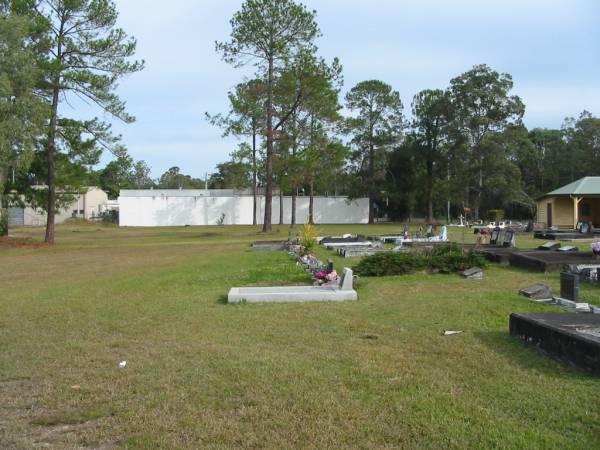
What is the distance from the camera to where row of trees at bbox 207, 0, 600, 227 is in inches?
1391

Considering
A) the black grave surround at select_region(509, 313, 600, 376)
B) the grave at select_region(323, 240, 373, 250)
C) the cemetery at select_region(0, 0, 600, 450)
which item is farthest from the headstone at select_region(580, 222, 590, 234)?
the black grave surround at select_region(509, 313, 600, 376)

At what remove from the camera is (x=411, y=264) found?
12805 mm

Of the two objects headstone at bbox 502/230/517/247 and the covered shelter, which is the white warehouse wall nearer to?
Result: the covered shelter

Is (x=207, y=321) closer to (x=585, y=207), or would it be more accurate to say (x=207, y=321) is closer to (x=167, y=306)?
(x=167, y=306)

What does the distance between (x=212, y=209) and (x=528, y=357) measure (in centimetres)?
5977

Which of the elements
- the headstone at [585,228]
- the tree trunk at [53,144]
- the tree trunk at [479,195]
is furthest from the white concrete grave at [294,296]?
the tree trunk at [479,195]

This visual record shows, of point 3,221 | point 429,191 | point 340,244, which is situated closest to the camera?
point 340,244

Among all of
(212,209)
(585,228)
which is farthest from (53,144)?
(212,209)

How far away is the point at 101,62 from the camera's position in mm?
27031

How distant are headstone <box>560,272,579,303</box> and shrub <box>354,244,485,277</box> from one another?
4.09 metres

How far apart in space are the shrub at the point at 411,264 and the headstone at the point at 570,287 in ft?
13.4

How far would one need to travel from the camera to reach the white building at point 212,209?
6247cm

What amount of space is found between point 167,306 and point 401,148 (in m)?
53.4

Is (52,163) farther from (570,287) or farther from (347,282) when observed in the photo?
(570,287)
